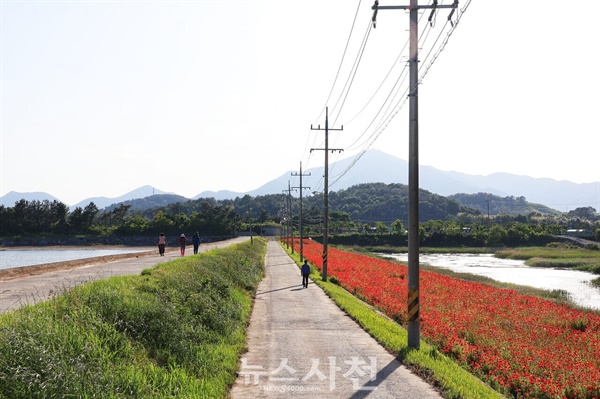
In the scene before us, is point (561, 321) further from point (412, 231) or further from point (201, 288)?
point (201, 288)

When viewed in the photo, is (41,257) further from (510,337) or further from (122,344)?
(122,344)

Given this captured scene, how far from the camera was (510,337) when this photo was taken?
17500 millimetres

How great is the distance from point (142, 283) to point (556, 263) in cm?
8022

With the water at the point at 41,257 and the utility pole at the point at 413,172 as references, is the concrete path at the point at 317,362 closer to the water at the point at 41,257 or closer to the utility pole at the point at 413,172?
the utility pole at the point at 413,172

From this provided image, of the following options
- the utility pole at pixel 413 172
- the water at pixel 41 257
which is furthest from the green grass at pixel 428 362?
the water at pixel 41 257

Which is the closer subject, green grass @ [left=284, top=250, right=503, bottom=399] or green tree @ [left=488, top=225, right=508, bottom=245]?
green grass @ [left=284, top=250, right=503, bottom=399]

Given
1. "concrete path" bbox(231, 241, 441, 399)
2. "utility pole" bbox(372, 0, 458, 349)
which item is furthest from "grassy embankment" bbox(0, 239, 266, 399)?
"utility pole" bbox(372, 0, 458, 349)

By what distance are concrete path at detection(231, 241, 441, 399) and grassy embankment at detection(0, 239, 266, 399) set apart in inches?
26.2

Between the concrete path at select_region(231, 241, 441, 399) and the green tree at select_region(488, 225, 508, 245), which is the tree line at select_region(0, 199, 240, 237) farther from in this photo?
the concrete path at select_region(231, 241, 441, 399)

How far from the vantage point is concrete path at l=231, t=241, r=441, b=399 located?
1096 cm

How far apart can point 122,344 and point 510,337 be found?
41.8 feet

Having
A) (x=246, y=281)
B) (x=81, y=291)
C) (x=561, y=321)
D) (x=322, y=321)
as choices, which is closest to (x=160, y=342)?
(x=81, y=291)

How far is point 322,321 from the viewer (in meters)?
20.1

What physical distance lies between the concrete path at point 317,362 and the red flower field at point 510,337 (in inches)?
84.5
